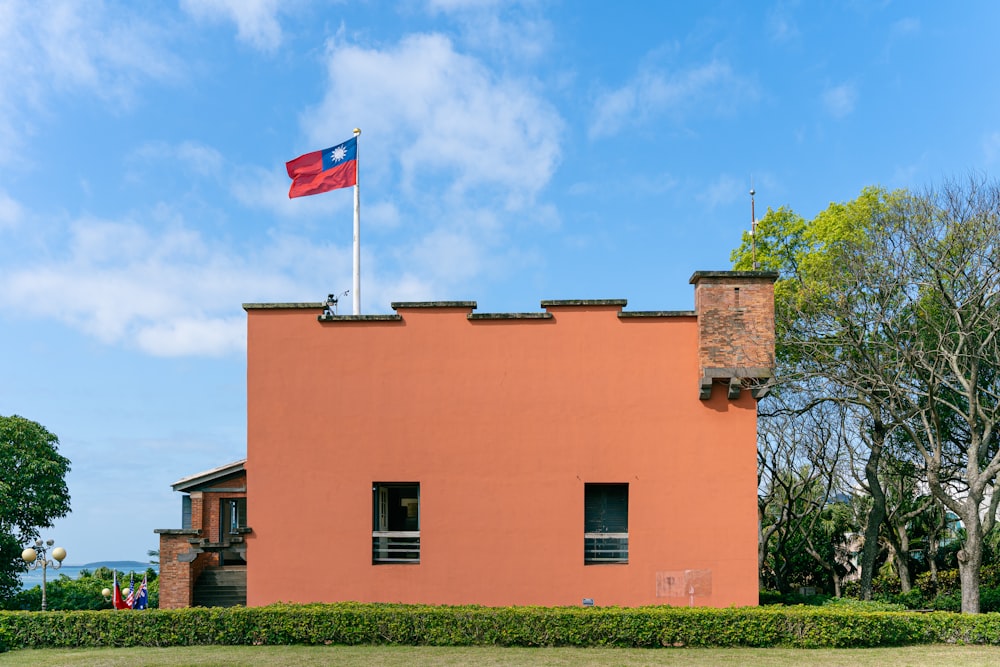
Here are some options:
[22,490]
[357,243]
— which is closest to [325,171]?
[357,243]

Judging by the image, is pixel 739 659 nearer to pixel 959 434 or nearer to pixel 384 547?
pixel 384 547

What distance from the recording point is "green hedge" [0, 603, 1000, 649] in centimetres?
1384

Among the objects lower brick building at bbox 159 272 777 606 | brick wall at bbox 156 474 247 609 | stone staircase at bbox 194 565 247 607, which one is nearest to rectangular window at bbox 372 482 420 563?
lower brick building at bbox 159 272 777 606

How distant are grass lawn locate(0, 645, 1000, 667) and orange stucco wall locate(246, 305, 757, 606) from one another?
1.78 meters

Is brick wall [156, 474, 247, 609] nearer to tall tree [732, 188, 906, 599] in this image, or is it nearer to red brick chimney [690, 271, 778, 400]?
red brick chimney [690, 271, 778, 400]

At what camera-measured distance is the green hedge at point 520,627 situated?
13.8 meters

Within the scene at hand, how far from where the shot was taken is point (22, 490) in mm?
26281

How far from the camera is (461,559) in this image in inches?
606

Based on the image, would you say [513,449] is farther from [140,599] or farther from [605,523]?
[140,599]

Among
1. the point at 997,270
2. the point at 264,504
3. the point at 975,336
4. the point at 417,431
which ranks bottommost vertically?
the point at 264,504

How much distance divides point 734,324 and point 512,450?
467 cm

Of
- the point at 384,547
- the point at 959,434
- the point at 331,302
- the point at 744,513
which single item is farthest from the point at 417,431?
the point at 959,434

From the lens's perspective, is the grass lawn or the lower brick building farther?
the lower brick building

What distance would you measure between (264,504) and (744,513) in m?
8.84
